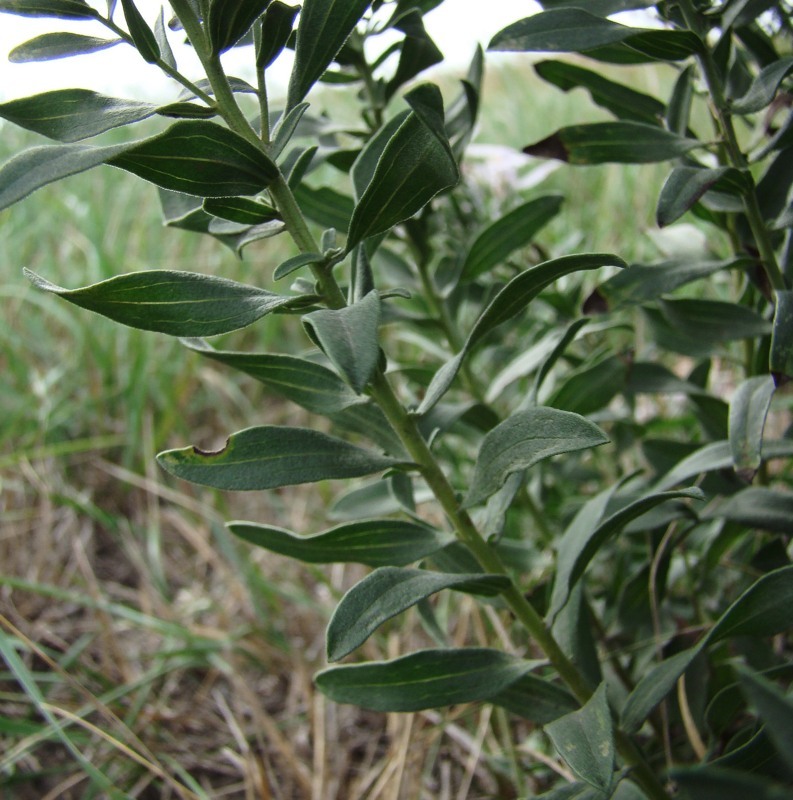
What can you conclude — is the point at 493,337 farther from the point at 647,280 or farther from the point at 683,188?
the point at 683,188

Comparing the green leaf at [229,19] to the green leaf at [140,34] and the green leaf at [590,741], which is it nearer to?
the green leaf at [140,34]

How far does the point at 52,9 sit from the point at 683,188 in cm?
59

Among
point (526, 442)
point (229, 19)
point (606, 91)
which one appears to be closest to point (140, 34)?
point (229, 19)

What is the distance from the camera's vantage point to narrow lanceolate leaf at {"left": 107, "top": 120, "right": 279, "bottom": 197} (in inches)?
24.6

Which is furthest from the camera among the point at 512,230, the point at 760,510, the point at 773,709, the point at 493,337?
the point at 493,337

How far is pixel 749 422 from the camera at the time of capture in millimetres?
842

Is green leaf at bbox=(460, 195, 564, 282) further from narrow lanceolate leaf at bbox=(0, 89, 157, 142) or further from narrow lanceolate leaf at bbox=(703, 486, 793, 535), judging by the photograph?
narrow lanceolate leaf at bbox=(0, 89, 157, 142)

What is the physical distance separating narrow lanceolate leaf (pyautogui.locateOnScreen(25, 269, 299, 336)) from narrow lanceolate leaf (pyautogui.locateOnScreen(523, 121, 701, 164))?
Answer: 1.28ft

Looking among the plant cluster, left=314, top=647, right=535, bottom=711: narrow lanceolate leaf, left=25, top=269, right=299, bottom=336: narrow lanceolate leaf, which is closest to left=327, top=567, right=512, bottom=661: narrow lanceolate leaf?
the plant cluster

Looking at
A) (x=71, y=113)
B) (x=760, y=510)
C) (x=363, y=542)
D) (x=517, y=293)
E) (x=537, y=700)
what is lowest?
(x=537, y=700)

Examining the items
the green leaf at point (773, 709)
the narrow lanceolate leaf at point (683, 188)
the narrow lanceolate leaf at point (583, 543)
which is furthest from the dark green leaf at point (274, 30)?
the green leaf at point (773, 709)

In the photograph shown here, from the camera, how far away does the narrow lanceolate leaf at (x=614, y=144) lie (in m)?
0.89

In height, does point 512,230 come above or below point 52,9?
below

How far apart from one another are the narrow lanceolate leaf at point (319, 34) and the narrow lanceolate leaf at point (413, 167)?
8 centimetres
